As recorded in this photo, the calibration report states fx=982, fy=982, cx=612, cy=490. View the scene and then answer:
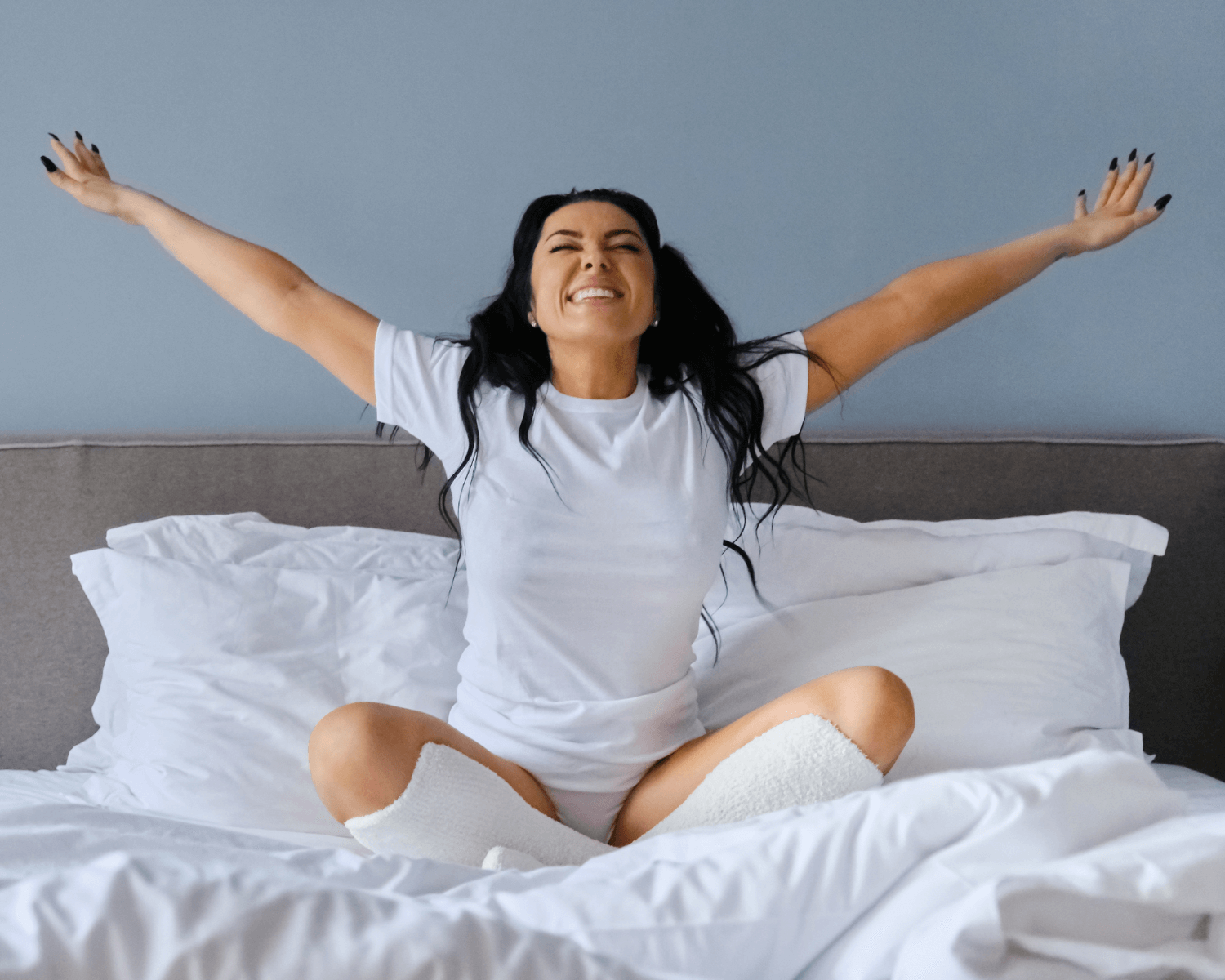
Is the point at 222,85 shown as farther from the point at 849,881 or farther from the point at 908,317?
the point at 849,881

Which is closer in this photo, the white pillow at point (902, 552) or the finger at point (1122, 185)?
the finger at point (1122, 185)

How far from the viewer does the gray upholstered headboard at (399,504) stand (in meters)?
1.71

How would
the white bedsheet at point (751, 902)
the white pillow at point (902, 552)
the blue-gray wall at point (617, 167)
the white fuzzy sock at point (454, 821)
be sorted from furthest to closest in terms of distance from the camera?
the blue-gray wall at point (617, 167)
the white pillow at point (902, 552)
the white fuzzy sock at point (454, 821)
the white bedsheet at point (751, 902)

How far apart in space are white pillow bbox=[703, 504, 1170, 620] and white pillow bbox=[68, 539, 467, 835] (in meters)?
0.49

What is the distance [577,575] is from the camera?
4.45 feet

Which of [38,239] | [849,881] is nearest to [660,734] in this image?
[849,881]

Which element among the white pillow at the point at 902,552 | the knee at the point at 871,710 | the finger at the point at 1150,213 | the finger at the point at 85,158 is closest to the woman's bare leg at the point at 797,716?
the knee at the point at 871,710

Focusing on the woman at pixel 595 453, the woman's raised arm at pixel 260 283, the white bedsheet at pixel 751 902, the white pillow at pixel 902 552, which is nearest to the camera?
the white bedsheet at pixel 751 902

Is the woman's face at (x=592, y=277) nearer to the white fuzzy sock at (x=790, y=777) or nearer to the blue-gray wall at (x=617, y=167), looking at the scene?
the blue-gray wall at (x=617, y=167)

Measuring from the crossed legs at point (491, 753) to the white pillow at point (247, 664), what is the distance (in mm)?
219

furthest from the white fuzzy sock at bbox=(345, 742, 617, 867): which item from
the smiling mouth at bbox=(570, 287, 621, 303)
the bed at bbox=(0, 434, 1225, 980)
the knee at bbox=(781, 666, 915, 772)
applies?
the smiling mouth at bbox=(570, 287, 621, 303)

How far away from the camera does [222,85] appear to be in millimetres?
1876

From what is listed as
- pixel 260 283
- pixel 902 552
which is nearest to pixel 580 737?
pixel 902 552

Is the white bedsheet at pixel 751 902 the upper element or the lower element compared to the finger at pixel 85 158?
lower
